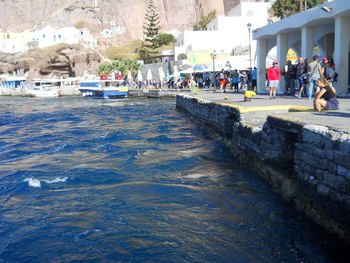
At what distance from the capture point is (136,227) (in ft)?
17.5

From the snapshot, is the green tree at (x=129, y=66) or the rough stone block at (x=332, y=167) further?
A: the green tree at (x=129, y=66)

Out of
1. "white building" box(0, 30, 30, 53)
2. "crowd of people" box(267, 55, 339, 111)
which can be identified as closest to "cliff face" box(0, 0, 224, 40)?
"white building" box(0, 30, 30, 53)

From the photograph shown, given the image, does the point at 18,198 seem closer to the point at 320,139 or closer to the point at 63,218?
the point at 63,218

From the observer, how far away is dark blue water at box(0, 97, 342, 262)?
4.56 meters

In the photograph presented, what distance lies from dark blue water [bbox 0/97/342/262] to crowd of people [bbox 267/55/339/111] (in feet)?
7.34

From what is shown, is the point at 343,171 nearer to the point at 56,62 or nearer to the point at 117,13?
the point at 56,62

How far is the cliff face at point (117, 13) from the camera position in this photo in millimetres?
95500

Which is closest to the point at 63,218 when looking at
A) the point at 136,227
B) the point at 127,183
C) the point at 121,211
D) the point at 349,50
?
the point at 121,211

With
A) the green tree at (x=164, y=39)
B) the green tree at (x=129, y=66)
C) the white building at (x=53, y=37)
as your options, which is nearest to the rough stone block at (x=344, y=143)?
the green tree at (x=129, y=66)

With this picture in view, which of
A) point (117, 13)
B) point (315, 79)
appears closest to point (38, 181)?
point (315, 79)

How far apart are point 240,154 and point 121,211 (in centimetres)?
412

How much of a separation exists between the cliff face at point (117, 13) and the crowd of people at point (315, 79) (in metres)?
84.2

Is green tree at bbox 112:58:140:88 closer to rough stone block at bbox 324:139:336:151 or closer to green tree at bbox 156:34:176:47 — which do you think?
green tree at bbox 156:34:176:47

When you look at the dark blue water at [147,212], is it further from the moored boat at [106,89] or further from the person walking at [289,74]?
the moored boat at [106,89]
